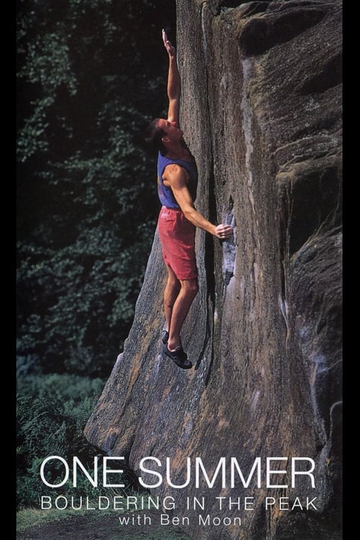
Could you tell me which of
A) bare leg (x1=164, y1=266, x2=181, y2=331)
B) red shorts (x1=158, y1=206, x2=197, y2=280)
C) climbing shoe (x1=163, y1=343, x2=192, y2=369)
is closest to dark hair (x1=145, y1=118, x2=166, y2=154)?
red shorts (x1=158, y1=206, x2=197, y2=280)

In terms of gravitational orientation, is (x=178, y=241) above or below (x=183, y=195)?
below

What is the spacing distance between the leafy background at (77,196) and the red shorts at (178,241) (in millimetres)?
1034

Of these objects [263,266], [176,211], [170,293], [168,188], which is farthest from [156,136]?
[263,266]

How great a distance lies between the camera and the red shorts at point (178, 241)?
20.7ft

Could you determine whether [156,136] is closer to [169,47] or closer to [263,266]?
[169,47]

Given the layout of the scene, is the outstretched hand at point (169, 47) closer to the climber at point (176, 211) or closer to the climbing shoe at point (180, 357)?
the climber at point (176, 211)

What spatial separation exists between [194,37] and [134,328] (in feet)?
6.82

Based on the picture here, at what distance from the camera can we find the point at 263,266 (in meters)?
5.68

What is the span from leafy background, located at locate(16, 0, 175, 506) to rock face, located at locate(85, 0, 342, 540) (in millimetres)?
738

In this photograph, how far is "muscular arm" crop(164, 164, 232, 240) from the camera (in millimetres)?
6117

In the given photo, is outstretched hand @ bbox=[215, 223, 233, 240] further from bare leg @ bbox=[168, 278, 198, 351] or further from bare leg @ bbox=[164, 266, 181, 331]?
bare leg @ bbox=[164, 266, 181, 331]

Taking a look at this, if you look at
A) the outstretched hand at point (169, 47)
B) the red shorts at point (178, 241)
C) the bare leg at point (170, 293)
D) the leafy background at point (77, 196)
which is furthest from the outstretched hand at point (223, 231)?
the leafy background at point (77, 196)

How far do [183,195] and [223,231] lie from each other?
1.31 feet

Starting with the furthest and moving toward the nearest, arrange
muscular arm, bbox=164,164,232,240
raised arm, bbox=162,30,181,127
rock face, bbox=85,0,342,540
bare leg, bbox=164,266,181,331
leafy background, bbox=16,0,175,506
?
leafy background, bbox=16,0,175,506 → bare leg, bbox=164,266,181,331 → raised arm, bbox=162,30,181,127 → muscular arm, bbox=164,164,232,240 → rock face, bbox=85,0,342,540
